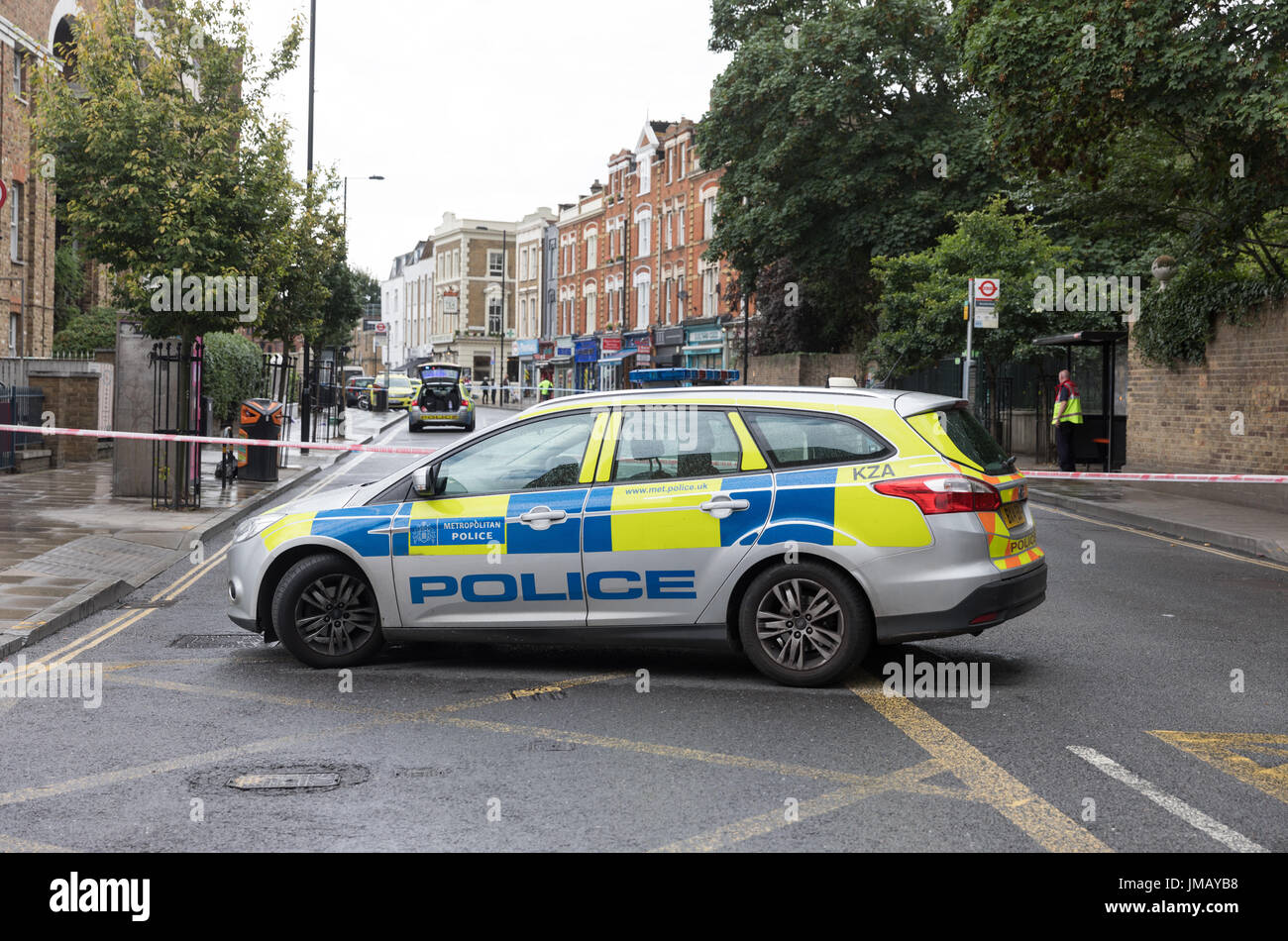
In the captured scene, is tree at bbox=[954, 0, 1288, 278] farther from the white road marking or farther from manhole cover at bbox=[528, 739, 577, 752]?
manhole cover at bbox=[528, 739, 577, 752]

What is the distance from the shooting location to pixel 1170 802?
5.17 m

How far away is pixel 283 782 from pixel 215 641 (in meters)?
3.58

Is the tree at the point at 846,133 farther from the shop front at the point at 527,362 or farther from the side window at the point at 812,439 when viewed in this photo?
the shop front at the point at 527,362

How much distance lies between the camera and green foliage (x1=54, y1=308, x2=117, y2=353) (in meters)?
33.9

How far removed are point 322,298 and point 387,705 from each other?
72.0 feet

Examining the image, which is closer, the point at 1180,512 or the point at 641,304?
the point at 1180,512

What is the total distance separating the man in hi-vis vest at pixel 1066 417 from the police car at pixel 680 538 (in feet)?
59.0

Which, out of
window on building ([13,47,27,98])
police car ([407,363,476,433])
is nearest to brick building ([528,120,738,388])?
police car ([407,363,476,433])

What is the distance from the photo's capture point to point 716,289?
62.3 meters

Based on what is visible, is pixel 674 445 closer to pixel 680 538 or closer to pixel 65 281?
pixel 680 538

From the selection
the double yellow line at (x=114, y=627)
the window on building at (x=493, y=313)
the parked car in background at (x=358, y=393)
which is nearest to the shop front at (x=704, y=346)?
the parked car in background at (x=358, y=393)

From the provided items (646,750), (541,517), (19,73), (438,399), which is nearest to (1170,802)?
(646,750)
